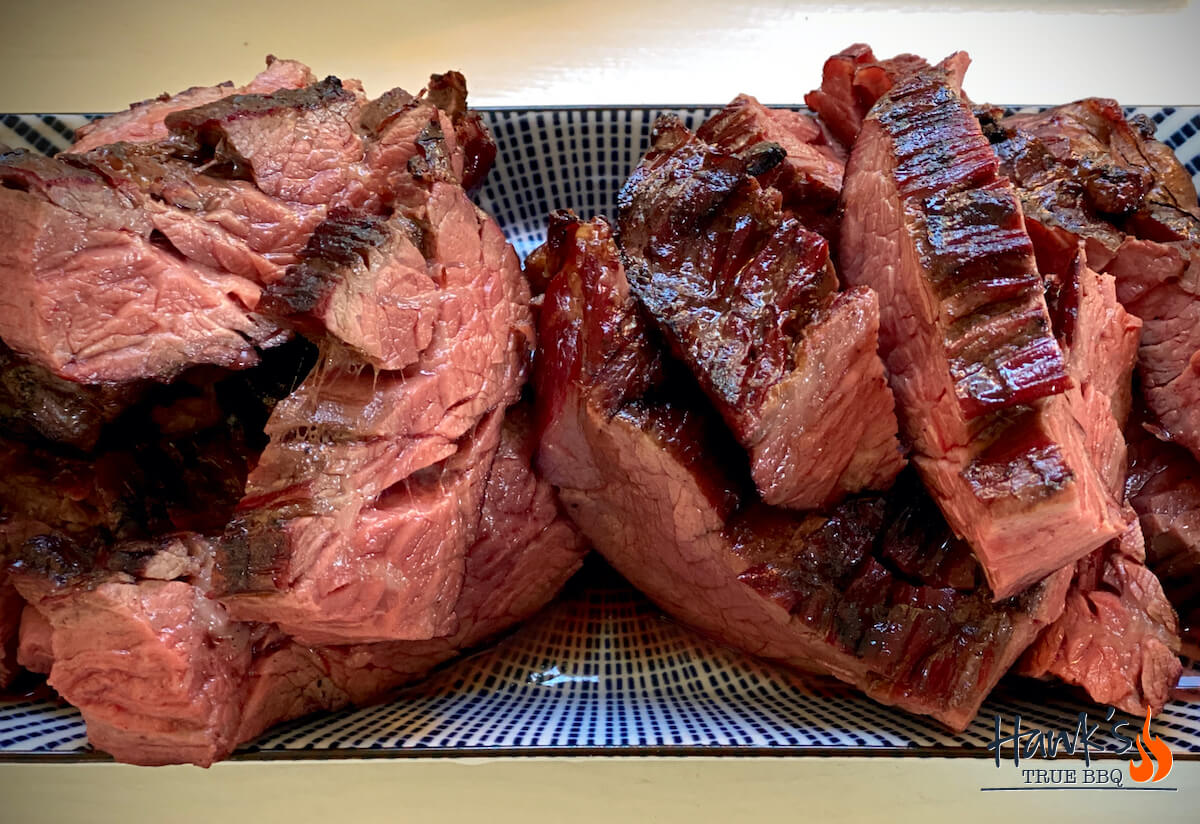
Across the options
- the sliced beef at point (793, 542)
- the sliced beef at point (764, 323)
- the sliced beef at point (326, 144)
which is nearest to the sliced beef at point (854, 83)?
the sliced beef at point (764, 323)

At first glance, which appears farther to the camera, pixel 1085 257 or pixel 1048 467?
pixel 1085 257

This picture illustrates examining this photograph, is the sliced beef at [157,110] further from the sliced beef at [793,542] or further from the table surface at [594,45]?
the table surface at [594,45]

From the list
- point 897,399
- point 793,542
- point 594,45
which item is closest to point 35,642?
point 793,542

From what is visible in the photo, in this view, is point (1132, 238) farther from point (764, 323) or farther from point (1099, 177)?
point (764, 323)

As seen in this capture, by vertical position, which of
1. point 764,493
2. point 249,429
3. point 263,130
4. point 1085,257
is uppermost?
point 263,130

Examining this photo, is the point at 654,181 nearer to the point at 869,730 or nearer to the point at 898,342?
the point at 898,342

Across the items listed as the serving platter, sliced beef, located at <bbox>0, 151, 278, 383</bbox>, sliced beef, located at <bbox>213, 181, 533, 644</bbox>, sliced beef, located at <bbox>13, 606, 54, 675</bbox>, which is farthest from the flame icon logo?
sliced beef, located at <bbox>13, 606, 54, 675</bbox>

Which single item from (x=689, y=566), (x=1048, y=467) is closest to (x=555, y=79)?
(x=689, y=566)
